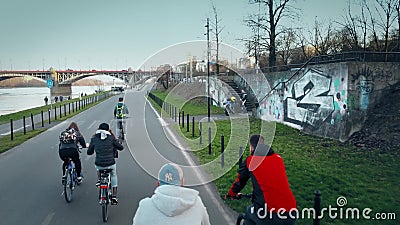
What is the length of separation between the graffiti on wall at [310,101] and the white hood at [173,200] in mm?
12822

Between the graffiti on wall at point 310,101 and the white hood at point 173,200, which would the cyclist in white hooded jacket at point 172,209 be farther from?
the graffiti on wall at point 310,101

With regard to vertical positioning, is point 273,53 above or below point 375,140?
above

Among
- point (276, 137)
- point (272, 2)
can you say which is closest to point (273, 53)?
point (272, 2)

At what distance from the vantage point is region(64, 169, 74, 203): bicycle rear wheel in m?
7.30

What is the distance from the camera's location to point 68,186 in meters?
7.48

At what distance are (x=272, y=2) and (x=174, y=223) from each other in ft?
83.3

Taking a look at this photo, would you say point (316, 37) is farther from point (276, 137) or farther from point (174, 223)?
point (174, 223)

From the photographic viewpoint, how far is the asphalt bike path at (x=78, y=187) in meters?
6.61

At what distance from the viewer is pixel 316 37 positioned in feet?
93.1

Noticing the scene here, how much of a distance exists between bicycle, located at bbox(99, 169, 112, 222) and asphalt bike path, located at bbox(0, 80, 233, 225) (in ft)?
0.67

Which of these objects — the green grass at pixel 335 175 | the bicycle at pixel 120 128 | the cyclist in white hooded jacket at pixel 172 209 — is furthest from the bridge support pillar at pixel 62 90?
the cyclist in white hooded jacket at pixel 172 209

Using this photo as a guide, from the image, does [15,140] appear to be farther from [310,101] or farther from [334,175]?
[334,175]

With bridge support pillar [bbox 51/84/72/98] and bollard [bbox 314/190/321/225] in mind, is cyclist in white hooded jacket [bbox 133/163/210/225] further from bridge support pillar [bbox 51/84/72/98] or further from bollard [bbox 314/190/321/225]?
bridge support pillar [bbox 51/84/72/98]

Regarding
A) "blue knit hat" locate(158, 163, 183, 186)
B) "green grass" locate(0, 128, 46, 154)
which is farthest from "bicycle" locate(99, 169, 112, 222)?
"green grass" locate(0, 128, 46, 154)
